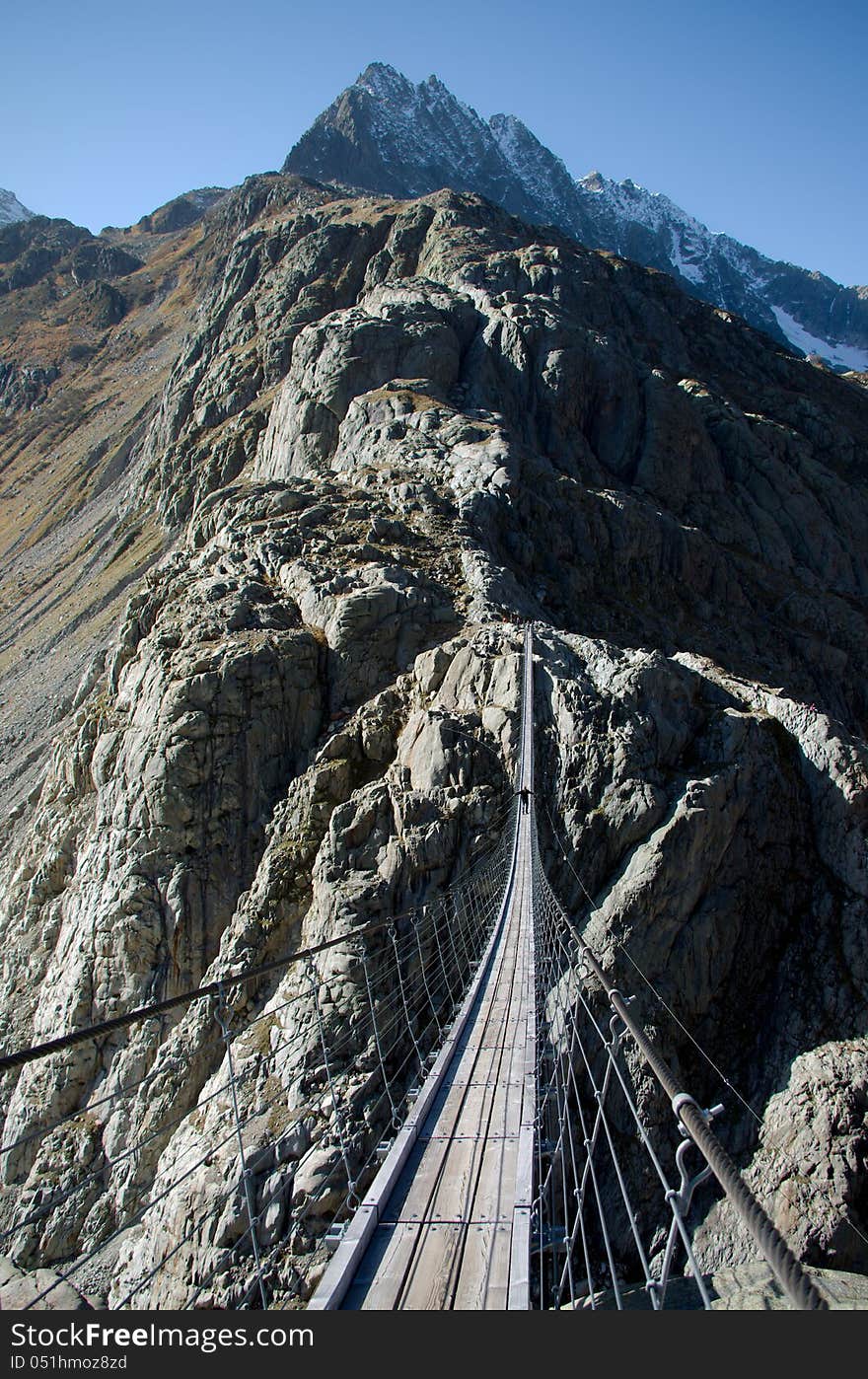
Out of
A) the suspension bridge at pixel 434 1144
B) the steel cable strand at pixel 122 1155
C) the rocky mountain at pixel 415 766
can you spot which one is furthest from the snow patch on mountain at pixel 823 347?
the steel cable strand at pixel 122 1155

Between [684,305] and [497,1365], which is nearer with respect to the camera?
[497,1365]

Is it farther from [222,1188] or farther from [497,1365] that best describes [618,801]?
[497,1365]

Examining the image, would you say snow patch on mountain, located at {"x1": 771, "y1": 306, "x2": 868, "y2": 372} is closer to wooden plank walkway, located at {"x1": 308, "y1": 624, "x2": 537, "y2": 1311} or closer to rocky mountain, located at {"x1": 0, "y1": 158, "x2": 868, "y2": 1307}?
rocky mountain, located at {"x1": 0, "y1": 158, "x2": 868, "y2": 1307}

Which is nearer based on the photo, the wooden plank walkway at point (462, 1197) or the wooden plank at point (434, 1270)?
the wooden plank at point (434, 1270)

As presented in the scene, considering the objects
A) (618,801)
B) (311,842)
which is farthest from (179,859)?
(618,801)

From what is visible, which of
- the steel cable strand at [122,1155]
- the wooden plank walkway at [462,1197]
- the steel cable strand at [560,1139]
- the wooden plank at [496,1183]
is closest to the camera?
the steel cable strand at [122,1155]

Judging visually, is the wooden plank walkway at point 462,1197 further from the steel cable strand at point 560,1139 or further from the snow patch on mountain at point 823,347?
the snow patch on mountain at point 823,347
